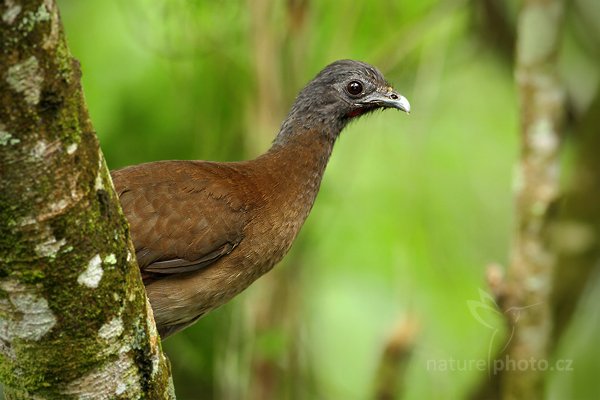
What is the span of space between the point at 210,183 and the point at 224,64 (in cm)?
203

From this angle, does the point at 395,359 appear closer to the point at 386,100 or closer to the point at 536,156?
the point at 536,156

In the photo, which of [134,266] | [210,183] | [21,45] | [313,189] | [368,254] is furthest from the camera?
[368,254]

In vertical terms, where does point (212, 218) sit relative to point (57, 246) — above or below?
below

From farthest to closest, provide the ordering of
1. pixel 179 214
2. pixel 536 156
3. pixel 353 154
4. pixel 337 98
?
pixel 353 154 → pixel 536 156 → pixel 337 98 → pixel 179 214

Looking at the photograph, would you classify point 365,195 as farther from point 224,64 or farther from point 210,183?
point 210,183

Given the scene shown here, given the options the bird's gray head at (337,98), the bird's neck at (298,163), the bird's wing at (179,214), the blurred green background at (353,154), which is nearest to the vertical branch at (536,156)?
the blurred green background at (353,154)

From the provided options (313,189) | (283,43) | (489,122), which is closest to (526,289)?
(313,189)

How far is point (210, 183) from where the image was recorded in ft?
12.2

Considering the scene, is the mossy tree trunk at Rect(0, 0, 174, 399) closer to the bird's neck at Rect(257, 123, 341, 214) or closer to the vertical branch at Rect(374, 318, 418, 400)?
the bird's neck at Rect(257, 123, 341, 214)

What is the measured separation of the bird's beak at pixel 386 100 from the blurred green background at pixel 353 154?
3.38 ft

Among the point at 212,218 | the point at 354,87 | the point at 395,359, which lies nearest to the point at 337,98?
the point at 354,87

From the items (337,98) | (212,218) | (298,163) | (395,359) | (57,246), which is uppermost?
(337,98)

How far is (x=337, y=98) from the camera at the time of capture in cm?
416

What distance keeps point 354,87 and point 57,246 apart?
237 cm
